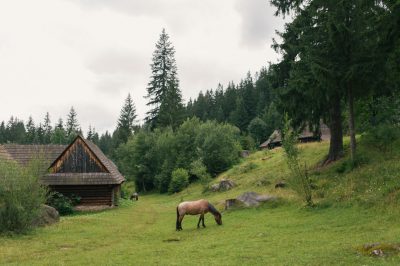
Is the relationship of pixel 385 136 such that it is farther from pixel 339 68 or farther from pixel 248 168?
pixel 248 168

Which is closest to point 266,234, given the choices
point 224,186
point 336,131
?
point 336,131

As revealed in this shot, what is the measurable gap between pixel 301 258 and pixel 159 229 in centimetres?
1132

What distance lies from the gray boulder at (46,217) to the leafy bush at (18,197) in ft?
2.97

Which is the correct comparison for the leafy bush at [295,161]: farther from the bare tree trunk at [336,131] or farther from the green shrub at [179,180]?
the green shrub at [179,180]

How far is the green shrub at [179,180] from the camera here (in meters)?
51.7

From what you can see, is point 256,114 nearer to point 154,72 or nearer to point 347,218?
point 154,72

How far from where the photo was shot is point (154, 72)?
75188mm

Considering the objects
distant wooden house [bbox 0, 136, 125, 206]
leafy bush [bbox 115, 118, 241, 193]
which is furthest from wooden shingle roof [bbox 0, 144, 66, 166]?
leafy bush [bbox 115, 118, 241, 193]

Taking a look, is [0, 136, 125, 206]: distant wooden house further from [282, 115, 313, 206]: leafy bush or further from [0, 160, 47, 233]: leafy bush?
[282, 115, 313, 206]: leafy bush

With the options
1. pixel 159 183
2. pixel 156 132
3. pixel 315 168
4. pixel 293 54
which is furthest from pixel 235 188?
pixel 156 132

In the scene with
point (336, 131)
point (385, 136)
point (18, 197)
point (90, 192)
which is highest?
point (336, 131)

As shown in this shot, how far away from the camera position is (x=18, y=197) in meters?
19.5

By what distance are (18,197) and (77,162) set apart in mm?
14809

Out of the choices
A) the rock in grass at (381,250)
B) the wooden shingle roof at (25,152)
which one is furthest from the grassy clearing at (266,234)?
the wooden shingle roof at (25,152)
